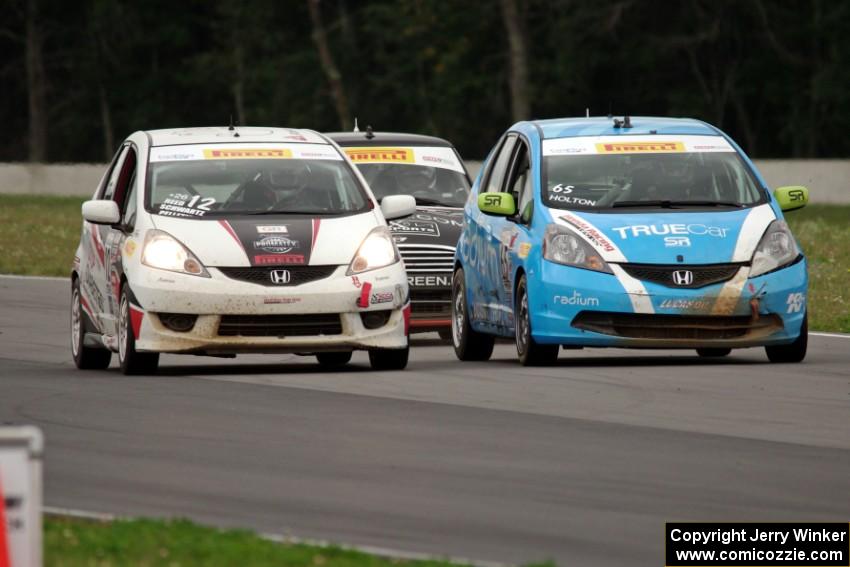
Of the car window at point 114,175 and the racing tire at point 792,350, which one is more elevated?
the car window at point 114,175

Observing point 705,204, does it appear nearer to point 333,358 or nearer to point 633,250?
point 633,250

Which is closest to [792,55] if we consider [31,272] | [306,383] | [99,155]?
[99,155]

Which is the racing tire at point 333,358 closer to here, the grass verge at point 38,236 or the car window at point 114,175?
the car window at point 114,175

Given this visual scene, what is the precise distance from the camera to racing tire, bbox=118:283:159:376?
1418cm

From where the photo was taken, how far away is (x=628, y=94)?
7856cm

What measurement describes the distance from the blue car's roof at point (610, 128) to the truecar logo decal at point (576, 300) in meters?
1.86

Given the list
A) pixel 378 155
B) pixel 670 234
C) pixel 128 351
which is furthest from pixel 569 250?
pixel 378 155

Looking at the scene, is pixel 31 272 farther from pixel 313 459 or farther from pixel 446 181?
pixel 313 459

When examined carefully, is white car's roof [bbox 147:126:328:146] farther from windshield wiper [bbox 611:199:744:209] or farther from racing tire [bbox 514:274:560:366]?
windshield wiper [bbox 611:199:744:209]

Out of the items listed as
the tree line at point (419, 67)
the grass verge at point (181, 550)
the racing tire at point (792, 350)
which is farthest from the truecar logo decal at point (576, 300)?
the tree line at point (419, 67)

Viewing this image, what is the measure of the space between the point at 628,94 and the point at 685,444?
6867cm

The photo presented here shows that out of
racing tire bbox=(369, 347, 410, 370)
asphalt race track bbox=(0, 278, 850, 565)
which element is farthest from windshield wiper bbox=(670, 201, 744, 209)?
racing tire bbox=(369, 347, 410, 370)

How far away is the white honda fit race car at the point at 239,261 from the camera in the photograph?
13961mm

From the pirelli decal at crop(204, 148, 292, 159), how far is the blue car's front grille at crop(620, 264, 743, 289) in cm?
270
